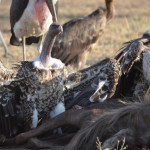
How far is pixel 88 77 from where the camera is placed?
6176mm

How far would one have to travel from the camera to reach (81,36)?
10727mm

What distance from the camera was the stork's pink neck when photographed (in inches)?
373

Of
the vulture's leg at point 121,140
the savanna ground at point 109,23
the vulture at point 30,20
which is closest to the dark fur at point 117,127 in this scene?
the vulture's leg at point 121,140

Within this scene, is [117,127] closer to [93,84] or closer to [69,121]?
[69,121]

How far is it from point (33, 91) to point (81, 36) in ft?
16.9

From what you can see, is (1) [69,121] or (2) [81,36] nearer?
(1) [69,121]

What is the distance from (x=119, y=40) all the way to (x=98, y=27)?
160 cm

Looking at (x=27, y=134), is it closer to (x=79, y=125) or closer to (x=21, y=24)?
(x=79, y=125)

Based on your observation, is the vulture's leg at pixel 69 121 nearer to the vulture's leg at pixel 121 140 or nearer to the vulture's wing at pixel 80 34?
the vulture's leg at pixel 121 140

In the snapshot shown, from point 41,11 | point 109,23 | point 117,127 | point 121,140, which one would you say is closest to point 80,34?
point 41,11

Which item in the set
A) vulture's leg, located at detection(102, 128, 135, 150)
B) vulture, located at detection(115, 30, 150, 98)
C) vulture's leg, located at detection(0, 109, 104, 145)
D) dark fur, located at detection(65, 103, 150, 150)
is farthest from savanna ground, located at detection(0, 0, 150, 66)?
vulture's leg, located at detection(102, 128, 135, 150)

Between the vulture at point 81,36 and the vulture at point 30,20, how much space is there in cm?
36

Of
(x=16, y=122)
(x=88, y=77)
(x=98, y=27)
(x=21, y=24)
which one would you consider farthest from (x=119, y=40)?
(x=16, y=122)

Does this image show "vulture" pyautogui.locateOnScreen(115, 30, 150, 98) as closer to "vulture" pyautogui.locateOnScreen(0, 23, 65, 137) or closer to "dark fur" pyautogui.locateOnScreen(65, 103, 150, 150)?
"vulture" pyautogui.locateOnScreen(0, 23, 65, 137)
